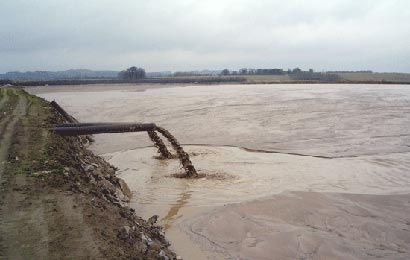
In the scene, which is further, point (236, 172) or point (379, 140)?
point (379, 140)

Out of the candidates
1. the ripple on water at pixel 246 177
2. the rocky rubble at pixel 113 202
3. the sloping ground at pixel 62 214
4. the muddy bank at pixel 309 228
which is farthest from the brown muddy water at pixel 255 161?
the sloping ground at pixel 62 214

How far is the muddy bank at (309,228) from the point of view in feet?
26.4

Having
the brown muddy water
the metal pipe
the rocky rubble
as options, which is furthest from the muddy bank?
the metal pipe

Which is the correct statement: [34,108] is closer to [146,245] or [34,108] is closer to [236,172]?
[236,172]

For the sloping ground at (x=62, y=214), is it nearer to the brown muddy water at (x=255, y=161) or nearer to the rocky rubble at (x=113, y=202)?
the rocky rubble at (x=113, y=202)

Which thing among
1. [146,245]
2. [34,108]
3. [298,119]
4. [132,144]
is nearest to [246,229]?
[146,245]

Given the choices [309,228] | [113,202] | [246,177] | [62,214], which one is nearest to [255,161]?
[246,177]

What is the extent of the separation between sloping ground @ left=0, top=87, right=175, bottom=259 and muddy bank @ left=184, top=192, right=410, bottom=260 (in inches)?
57.4

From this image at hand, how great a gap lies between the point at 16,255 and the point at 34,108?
1863 centimetres

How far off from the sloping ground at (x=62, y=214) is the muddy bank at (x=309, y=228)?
1458 mm

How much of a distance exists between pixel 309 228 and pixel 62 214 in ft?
17.3

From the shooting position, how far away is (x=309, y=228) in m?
9.24

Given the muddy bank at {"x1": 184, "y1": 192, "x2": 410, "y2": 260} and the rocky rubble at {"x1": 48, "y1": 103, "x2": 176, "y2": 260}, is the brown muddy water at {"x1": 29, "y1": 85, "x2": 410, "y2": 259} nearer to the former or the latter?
the muddy bank at {"x1": 184, "y1": 192, "x2": 410, "y2": 260}

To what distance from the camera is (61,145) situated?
12883mm
